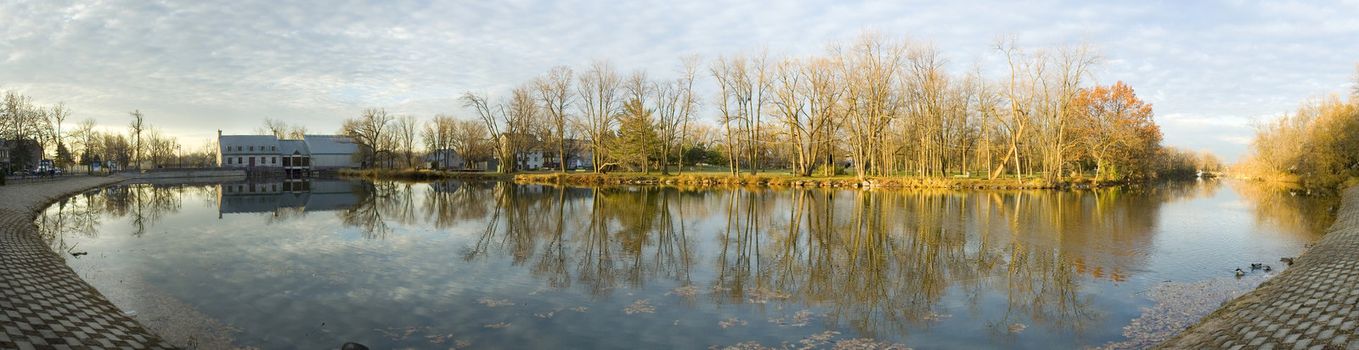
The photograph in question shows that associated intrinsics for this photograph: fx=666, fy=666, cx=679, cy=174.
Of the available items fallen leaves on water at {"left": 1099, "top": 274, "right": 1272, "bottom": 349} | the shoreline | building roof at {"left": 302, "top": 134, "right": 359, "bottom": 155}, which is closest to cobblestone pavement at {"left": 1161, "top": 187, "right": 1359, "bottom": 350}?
fallen leaves on water at {"left": 1099, "top": 274, "right": 1272, "bottom": 349}

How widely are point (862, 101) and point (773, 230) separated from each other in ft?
106

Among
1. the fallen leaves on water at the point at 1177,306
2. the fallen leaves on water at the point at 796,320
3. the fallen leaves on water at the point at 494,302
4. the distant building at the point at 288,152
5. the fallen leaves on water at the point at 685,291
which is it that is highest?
the distant building at the point at 288,152

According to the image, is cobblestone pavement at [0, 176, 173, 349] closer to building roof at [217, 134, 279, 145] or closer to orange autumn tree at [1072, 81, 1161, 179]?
orange autumn tree at [1072, 81, 1161, 179]

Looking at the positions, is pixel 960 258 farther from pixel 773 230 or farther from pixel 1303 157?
pixel 1303 157

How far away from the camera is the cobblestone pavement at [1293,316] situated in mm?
6277

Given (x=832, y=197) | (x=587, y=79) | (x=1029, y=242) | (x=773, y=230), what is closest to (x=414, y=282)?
(x=773, y=230)

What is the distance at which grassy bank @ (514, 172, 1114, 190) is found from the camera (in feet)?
142

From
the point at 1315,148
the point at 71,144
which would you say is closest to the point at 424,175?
the point at 71,144

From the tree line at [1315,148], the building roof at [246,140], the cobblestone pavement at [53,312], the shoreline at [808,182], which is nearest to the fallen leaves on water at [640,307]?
the cobblestone pavement at [53,312]

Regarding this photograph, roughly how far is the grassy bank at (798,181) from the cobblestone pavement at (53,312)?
3887cm

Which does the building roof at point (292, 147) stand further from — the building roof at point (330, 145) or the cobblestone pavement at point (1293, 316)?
the cobblestone pavement at point (1293, 316)

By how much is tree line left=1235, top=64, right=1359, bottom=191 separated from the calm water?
22.7 m

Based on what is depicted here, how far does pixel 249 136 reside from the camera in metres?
92.3

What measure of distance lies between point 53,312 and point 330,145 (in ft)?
326
